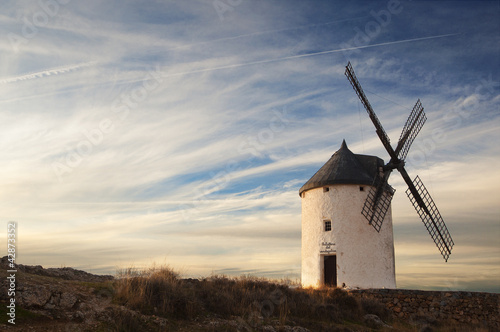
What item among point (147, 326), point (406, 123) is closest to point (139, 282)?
point (147, 326)

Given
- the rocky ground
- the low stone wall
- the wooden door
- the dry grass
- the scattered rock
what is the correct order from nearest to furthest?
the rocky ground, the dry grass, the scattered rock, the low stone wall, the wooden door

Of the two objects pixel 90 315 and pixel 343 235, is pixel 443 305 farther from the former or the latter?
pixel 90 315

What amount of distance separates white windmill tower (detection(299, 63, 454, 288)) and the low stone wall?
1.27m

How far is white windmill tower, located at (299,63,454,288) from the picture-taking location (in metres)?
18.2

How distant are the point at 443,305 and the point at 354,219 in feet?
16.5

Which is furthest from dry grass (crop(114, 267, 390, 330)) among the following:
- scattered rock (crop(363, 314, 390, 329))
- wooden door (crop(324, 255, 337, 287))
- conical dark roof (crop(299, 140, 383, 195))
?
conical dark roof (crop(299, 140, 383, 195))

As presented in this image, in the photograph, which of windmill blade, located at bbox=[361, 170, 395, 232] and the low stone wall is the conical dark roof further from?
the low stone wall

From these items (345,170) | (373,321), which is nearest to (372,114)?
(345,170)

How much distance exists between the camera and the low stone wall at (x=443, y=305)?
49.2 feet

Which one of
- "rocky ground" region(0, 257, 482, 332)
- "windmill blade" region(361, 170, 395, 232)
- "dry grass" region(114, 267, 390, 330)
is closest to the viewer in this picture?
"rocky ground" region(0, 257, 482, 332)

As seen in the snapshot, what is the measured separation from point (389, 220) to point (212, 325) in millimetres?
13150

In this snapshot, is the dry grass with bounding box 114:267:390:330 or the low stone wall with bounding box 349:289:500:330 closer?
the dry grass with bounding box 114:267:390:330

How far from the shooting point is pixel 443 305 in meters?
15.7

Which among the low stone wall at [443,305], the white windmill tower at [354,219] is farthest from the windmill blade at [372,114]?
the low stone wall at [443,305]
